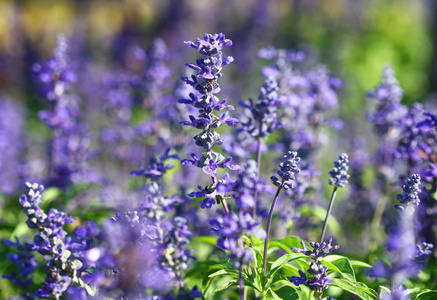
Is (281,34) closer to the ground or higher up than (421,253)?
higher up

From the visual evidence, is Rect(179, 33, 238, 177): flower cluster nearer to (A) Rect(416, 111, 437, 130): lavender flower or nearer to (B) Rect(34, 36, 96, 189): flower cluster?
(A) Rect(416, 111, 437, 130): lavender flower

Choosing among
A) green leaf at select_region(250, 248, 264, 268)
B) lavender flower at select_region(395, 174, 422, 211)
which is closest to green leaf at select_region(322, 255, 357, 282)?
green leaf at select_region(250, 248, 264, 268)

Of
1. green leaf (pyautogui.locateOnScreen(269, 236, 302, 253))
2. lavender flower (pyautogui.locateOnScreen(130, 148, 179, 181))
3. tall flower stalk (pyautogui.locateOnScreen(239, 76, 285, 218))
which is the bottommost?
green leaf (pyautogui.locateOnScreen(269, 236, 302, 253))

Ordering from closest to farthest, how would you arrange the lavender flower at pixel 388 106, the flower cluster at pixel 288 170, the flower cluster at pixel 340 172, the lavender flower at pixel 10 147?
1. the flower cluster at pixel 288 170
2. the flower cluster at pixel 340 172
3. the lavender flower at pixel 388 106
4. the lavender flower at pixel 10 147

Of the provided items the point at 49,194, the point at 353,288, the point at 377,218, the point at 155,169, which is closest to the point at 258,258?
the point at 353,288

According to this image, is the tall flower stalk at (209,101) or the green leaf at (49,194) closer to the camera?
the tall flower stalk at (209,101)

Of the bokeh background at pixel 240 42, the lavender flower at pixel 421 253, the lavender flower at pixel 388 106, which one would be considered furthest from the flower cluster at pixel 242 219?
the bokeh background at pixel 240 42

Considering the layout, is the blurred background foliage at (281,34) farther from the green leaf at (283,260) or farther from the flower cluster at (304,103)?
the green leaf at (283,260)

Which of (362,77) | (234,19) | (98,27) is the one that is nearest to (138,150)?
(362,77)

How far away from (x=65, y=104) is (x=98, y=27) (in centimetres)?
1338

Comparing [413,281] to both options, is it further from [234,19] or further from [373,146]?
[234,19]

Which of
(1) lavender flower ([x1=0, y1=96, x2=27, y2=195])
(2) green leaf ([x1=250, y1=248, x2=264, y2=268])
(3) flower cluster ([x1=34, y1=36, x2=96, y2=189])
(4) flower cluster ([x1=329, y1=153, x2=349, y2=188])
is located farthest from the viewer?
(1) lavender flower ([x1=0, y1=96, x2=27, y2=195])

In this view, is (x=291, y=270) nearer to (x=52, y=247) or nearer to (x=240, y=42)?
(x=52, y=247)

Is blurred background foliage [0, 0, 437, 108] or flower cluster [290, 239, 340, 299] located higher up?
blurred background foliage [0, 0, 437, 108]
